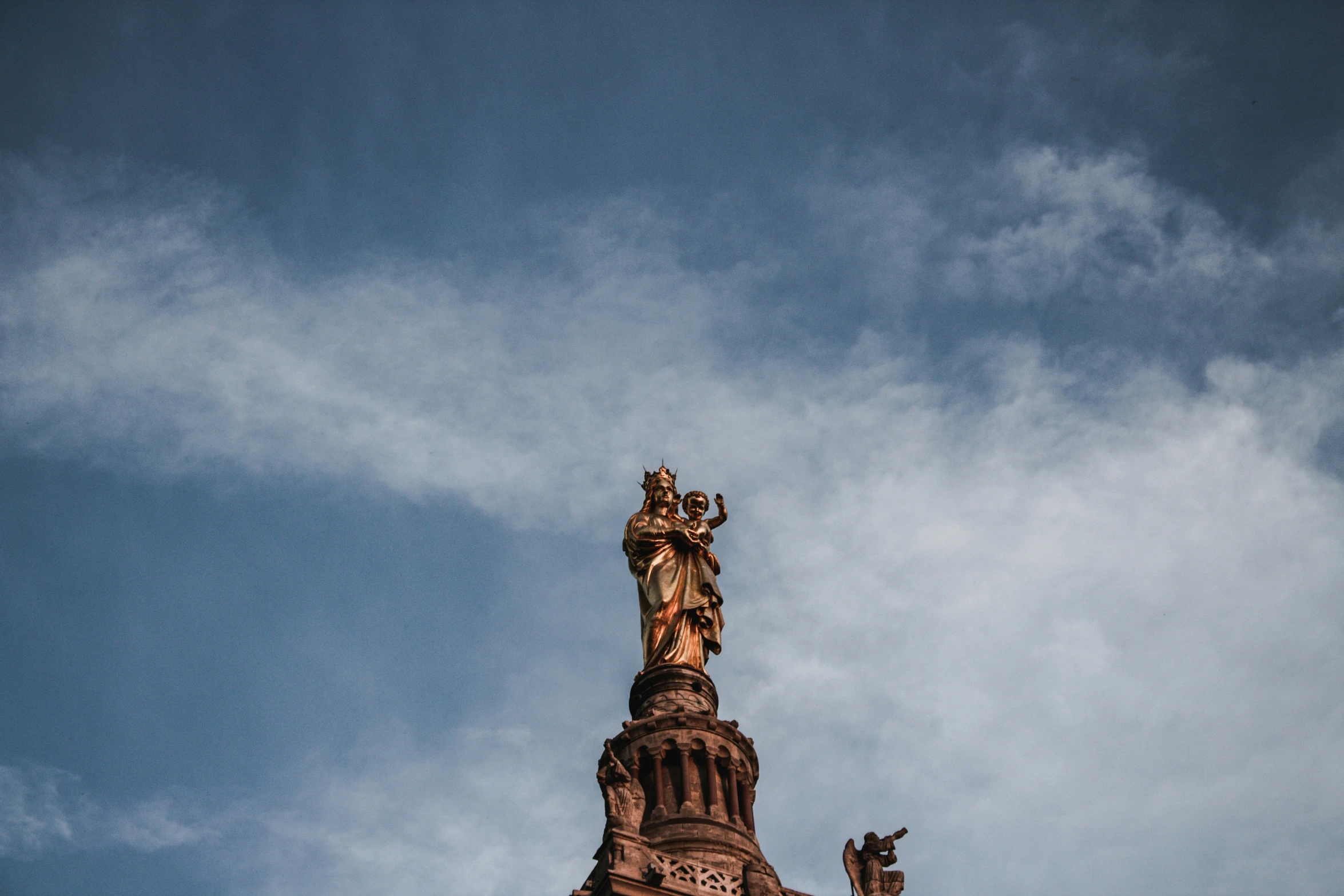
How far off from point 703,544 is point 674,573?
4.02 ft

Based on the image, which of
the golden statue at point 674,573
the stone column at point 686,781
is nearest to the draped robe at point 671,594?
the golden statue at point 674,573

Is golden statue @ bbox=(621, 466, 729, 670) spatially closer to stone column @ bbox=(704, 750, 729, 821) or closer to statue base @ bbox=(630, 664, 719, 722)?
statue base @ bbox=(630, 664, 719, 722)

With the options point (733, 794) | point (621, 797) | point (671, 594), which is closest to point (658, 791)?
point (733, 794)

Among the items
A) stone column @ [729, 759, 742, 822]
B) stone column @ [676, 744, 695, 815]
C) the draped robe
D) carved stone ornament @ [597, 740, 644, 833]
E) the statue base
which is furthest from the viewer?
the draped robe

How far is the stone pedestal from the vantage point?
26.8 meters

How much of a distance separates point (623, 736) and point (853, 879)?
214 inches

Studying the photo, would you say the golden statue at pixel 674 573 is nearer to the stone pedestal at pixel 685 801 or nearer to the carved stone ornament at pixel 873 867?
the stone pedestal at pixel 685 801

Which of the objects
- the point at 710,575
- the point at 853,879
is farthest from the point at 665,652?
the point at 853,879

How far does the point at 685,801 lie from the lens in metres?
30.0

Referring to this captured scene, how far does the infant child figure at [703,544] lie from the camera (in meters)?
35.2

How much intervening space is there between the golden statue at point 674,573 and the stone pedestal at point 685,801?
95 cm

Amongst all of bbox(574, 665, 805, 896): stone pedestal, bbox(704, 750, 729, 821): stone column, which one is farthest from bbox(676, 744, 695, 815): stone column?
bbox(704, 750, 729, 821): stone column

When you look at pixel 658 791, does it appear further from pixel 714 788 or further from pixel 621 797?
pixel 621 797

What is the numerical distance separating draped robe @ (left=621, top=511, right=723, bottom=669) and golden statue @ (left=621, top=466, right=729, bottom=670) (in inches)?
0.5
